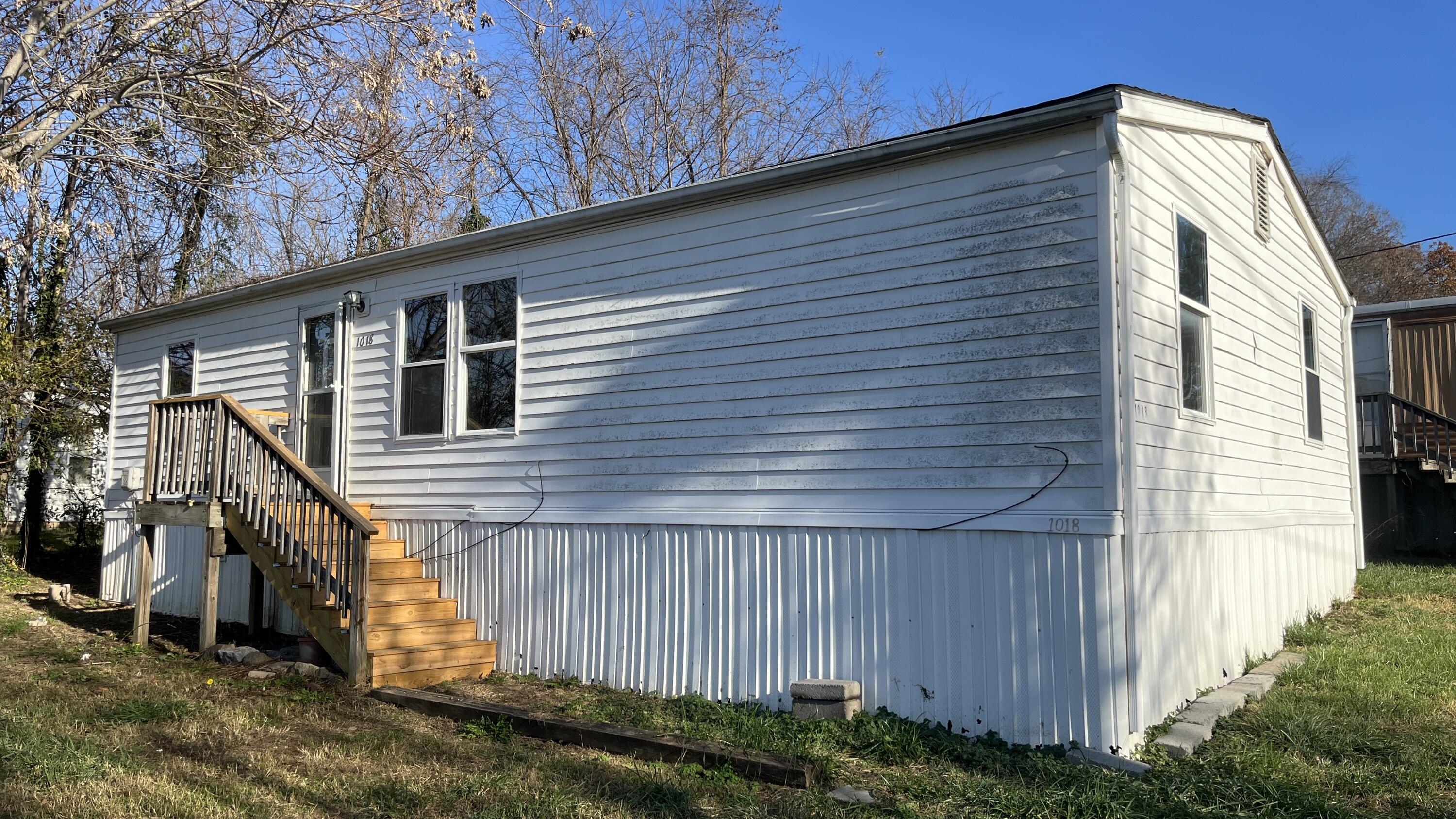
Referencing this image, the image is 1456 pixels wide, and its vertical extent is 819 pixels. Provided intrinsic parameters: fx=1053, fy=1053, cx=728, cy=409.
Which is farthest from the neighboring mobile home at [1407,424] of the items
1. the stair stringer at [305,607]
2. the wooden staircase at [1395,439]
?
→ the stair stringer at [305,607]

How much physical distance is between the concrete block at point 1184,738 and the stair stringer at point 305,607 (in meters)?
5.64

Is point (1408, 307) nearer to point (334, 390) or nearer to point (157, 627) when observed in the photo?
point (334, 390)

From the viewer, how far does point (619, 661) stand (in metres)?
8.17

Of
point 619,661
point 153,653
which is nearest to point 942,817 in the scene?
point 619,661

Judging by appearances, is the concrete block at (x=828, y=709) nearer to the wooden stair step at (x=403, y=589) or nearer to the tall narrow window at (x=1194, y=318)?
the tall narrow window at (x=1194, y=318)

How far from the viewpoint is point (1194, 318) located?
24.3ft

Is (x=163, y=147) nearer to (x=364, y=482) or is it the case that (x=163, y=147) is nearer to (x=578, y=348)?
(x=364, y=482)

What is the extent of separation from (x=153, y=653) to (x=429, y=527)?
2.80 m

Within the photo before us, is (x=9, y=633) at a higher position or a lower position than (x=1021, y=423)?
lower

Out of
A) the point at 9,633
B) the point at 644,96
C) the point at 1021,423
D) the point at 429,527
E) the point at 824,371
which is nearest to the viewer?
the point at 1021,423

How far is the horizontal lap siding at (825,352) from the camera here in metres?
6.30

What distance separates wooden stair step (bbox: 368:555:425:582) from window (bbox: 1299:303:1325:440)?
8.54 m

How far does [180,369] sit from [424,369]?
4826 mm

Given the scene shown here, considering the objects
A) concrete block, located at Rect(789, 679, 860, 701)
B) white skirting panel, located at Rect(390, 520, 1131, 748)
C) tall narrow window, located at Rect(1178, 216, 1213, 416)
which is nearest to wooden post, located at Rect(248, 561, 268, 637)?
white skirting panel, located at Rect(390, 520, 1131, 748)
